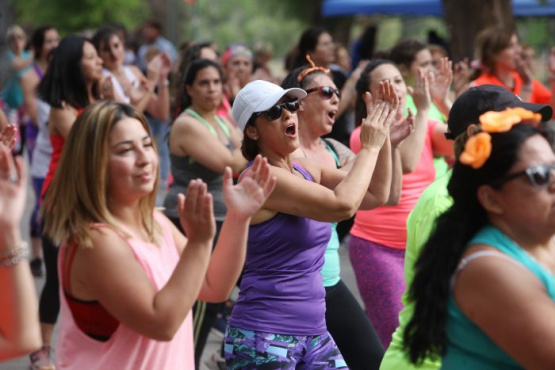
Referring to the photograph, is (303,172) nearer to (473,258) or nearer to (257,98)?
(257,98)

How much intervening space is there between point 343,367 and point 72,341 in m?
1.45

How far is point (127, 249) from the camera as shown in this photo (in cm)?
310

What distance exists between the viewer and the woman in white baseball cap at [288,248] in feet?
13.6

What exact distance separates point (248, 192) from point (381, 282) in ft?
7.35

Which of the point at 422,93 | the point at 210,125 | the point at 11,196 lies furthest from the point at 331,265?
the point at 11,196

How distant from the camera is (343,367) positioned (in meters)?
4.29

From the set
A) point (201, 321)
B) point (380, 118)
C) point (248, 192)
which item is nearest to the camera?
point (248, 192)

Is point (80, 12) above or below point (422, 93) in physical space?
below

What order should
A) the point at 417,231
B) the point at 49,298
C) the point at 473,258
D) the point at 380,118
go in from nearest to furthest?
1. the point at 473,258
2. the point at 417,231
3. the point at 380,118
4. the point at 49,298

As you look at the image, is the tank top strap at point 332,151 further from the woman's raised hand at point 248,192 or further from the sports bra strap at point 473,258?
the sports bra strap at point 473,258

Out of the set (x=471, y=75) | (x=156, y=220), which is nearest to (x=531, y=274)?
(x=156, y=220)

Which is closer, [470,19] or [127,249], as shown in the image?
[127,249]

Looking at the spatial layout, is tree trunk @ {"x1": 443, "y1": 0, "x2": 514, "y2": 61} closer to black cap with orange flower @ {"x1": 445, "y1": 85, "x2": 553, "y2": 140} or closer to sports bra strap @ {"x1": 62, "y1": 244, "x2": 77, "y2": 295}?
black cap with orange flower @ {"x1": 445, "y1": 85, "x2": 553, "y2": 140}

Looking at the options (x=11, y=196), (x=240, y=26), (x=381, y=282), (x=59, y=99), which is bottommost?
(x=240, y=26)
